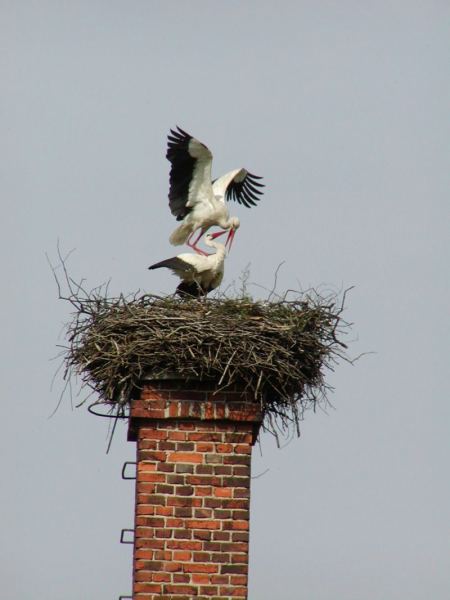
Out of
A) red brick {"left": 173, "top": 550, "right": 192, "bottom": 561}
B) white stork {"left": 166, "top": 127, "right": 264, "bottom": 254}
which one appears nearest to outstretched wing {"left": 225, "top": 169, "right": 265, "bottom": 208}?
white stork {"left": 166, "top": 127, "right": 264, "bottom": 254}

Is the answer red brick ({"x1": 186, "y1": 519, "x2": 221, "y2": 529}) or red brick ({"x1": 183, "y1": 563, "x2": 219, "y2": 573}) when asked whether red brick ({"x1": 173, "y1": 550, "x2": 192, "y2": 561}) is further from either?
red brick ({"x1": 186, "y1": 519, "x2": 221, "y2": 529})

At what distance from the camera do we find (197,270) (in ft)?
36.9

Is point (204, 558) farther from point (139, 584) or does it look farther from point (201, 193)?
point (201, 193)

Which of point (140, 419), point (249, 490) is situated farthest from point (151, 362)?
point (249, 490)

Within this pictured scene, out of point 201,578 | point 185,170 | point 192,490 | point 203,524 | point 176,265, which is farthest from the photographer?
point 185,170

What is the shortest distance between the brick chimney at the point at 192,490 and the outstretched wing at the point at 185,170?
134 inches

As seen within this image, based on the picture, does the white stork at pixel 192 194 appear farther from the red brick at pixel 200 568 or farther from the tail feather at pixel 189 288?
the red brick at pixel 200 568

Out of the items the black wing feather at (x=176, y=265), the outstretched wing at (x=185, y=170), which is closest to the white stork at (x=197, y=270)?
the black wing feather at (x=176, y=265)

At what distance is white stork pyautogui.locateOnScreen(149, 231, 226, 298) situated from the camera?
11.2 m

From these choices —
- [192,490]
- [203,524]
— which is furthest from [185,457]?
[203,524]

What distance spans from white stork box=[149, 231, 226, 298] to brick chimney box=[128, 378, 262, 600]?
90.7 inches

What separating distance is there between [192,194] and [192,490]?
4132mm

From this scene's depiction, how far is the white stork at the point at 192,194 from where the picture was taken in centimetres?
1195

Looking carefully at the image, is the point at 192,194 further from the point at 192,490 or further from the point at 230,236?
the point at 192,490
